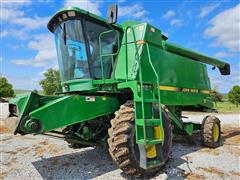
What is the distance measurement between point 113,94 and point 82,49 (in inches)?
47.8

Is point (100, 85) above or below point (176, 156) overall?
above

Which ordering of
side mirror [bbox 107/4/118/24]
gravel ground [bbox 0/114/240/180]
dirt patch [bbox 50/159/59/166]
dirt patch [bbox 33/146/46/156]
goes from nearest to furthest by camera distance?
side mirror [bbox 107/4/118/24] → gravel ground [bbox 0/114/240/180] → dirt patch [bbox 50/159/59/166] → dirt patch [bbox 33/146/46/156]

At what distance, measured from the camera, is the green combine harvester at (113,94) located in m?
4.43

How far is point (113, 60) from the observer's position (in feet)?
18.8

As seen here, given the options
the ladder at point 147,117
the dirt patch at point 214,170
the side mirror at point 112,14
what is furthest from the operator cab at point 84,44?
the dirt patch at point 214,170

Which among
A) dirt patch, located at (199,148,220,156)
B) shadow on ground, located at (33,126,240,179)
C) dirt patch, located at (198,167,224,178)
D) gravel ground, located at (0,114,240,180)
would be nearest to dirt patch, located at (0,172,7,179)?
gravel ground, located at (0,114,240,180)

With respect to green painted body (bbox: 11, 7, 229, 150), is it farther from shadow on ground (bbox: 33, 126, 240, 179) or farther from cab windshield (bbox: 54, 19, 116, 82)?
shadow on ground (bbox: 33, 126, 240, 179)

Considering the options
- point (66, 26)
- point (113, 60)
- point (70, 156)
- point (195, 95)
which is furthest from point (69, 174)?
point (195, 95)

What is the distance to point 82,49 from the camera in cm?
537

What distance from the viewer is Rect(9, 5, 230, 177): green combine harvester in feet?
14.5

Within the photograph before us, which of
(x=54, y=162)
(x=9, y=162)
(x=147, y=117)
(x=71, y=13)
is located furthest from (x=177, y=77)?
(x=9, y=162)

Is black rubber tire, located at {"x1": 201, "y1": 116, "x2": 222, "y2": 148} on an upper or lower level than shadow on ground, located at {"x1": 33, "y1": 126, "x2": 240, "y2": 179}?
upper

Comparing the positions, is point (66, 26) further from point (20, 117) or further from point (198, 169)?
point (198, 169)

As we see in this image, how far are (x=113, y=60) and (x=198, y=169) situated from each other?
10.00ft
